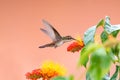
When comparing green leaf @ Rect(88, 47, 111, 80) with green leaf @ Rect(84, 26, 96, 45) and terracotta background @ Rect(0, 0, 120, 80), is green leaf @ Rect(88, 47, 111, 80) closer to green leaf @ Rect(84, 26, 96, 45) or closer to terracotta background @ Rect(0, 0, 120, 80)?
green leaf @ Rect(84, 26, 96, 45)

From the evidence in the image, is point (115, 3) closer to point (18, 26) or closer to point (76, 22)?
point (76, 22)

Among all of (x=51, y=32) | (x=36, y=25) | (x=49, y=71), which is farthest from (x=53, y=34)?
(x=36, y=25)

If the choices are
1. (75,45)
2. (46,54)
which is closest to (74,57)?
(46,54)

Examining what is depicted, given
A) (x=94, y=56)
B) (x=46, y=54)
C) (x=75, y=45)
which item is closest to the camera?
(x=94, y=56)

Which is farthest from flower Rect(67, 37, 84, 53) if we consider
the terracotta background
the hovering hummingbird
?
the terracotta background

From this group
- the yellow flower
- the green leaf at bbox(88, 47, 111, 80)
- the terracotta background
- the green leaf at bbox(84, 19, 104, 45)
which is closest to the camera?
the green leaf at bbox(88, 47, 111, 80)

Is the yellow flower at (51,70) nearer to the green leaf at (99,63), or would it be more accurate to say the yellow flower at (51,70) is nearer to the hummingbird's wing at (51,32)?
the hummingbird's wing at (51,32)

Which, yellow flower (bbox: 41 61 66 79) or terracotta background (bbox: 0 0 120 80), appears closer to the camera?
yellow flower (bbox: 41 61 66 79)
